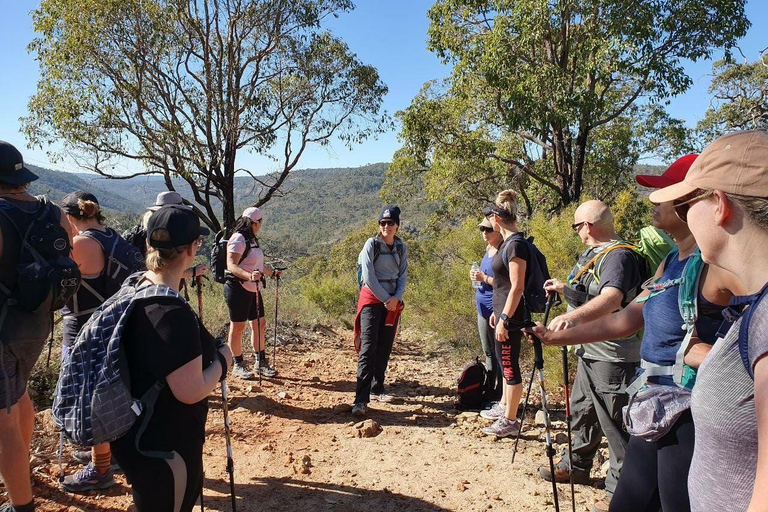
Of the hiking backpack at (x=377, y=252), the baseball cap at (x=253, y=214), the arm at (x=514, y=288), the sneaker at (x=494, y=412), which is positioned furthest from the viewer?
the baseball cap at (x=253, y=214)

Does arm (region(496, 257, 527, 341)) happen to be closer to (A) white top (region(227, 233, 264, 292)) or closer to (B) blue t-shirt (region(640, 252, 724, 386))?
(B) blue t-shirt (region(640, 252, 724, 386))

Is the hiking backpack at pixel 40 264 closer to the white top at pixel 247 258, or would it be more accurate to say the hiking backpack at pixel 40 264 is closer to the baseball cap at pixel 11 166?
the baseball cap at pixel 11 166

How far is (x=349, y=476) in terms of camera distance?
145 inches

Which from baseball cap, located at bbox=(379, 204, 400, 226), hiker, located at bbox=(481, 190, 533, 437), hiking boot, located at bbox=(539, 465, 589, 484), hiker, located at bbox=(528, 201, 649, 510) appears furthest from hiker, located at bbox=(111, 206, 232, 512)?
baseball cap, located at bbox=(379, 204, 400, 226)

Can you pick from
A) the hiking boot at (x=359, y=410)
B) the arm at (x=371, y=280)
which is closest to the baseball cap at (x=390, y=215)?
the arm at (x=371, y=280)

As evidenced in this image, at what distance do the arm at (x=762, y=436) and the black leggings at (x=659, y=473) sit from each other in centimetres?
87

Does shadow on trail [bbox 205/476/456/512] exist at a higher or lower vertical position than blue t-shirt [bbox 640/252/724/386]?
lower

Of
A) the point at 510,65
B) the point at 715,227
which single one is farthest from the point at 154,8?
the point at 715,227

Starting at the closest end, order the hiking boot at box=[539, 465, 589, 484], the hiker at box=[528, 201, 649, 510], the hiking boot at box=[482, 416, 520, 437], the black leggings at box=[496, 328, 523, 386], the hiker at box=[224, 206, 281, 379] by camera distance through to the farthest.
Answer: the hiker at box=[528, 201, 649, 510], the hiking boot at box=[539, 465, 589, 484], the black leggings at box=[496, 328, 523, 386], the hiking boot at box=[482, 416, 520, 437], the hiker at box=[224, 206, 281, 379]

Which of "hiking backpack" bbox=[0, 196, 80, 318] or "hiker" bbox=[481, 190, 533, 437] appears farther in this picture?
"hiker" bbox=[481, 190, 533, 437]

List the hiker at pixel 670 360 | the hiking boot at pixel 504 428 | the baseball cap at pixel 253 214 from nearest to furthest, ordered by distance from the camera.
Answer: the hiker at pixel 670 360, the hiking boot at pixel 504 428, the baseball cap at pixel 253 214

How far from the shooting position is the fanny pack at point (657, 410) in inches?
69.2

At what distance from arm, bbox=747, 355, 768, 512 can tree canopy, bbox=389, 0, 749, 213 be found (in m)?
10.1

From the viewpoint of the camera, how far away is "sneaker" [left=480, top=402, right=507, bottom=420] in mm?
4605
